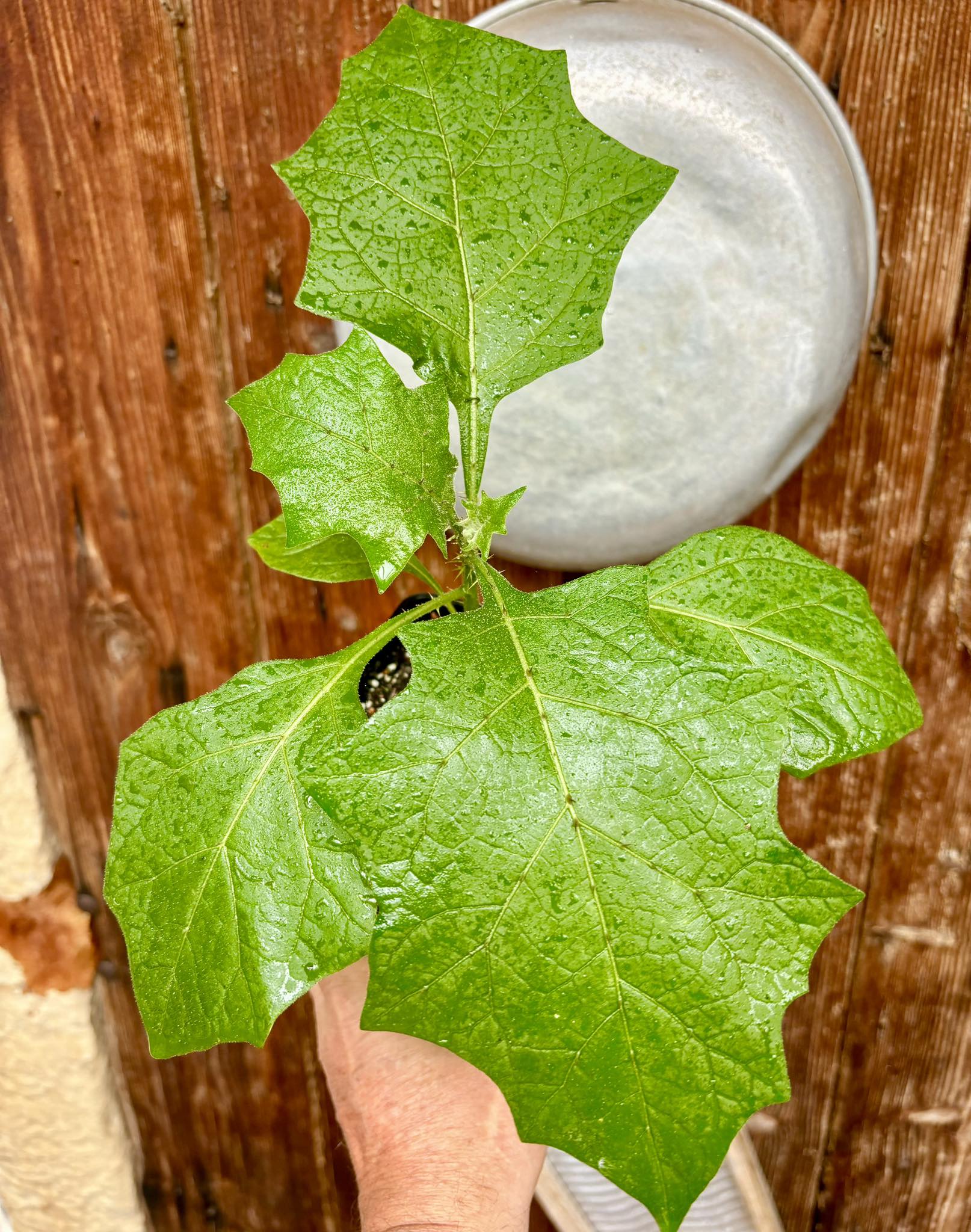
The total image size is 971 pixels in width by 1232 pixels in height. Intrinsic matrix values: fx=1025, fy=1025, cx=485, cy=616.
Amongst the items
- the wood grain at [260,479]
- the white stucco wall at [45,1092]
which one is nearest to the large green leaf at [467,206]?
the wood grain at [260,479]

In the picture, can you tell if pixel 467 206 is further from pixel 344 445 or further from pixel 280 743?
pixel 280 743

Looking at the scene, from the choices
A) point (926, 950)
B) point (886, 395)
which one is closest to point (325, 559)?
point (886, 395)

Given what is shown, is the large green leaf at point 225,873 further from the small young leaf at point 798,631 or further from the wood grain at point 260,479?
the wood grain at point 260,479

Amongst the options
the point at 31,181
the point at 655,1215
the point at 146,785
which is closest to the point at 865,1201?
the point at 655,1215

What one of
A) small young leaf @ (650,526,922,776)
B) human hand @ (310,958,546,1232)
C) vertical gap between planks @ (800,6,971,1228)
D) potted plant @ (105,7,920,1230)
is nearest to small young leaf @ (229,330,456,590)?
potted plant @ (105,7,920,1230)

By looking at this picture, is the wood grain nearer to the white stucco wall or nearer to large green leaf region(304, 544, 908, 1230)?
the white stucco wall
